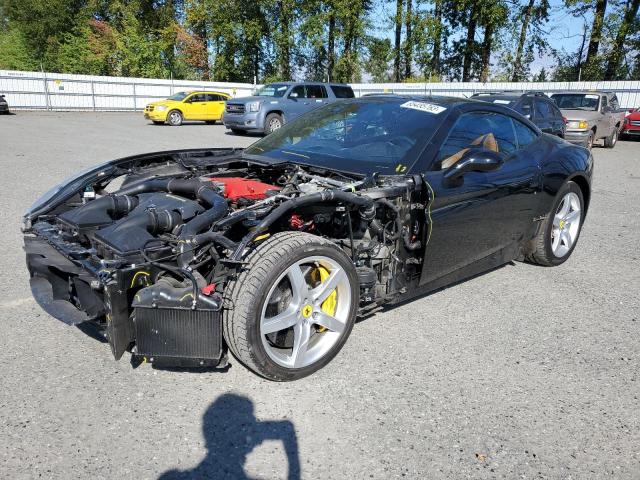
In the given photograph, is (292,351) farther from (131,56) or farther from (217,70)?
(217,70)

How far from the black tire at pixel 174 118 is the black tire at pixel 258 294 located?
21.3 m

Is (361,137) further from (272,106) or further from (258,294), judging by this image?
(272,106)

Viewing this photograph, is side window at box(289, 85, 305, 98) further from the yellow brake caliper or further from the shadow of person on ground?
the shadow of person on ground

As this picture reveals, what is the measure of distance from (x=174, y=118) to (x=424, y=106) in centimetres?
2044

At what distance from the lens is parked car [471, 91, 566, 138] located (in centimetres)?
1218

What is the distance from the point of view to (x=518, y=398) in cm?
288

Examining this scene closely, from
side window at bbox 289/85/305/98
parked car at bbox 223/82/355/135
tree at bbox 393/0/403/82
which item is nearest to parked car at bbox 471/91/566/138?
parked car at bbox 223/82/355/135

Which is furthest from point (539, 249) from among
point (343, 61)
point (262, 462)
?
point (343, 61)

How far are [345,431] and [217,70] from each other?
44.4m

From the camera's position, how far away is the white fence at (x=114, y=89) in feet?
86.0

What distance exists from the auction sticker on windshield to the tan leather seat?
0.37 meters

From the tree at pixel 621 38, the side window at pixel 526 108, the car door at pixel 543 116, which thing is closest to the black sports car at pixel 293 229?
the side window at pixel 526 108

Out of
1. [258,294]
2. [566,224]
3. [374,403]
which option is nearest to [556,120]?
[566,224]

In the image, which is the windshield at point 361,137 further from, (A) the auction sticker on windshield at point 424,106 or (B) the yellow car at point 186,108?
(B) the yellow car at point 186,108
